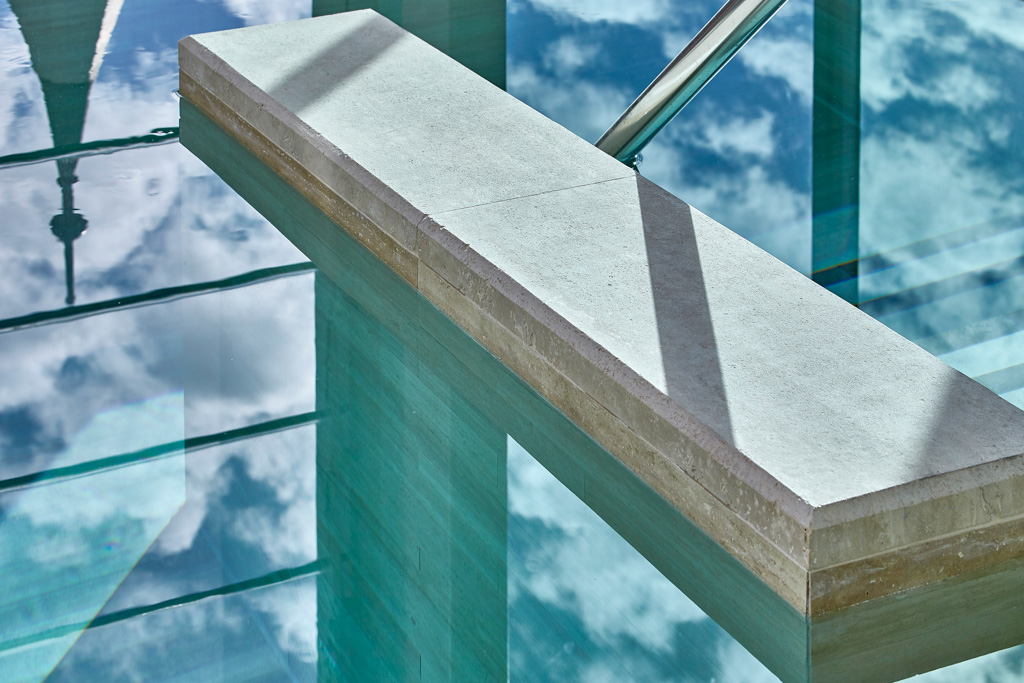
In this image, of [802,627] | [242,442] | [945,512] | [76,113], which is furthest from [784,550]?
[76,113]

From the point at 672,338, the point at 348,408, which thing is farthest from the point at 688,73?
the point at 348,408

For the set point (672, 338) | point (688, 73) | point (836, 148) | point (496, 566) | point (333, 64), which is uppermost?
point (333, 64)

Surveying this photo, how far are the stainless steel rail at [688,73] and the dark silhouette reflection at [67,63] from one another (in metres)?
1.73

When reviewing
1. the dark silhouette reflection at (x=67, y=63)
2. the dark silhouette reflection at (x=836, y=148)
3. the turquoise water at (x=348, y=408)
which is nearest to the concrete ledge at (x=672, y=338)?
the turquoise water at (x=348, y=408)

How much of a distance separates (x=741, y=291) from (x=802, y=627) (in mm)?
968

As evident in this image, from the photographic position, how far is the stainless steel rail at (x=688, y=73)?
3775 millimetres

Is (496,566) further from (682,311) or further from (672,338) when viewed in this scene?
(682,311)

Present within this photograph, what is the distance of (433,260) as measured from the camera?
360cm

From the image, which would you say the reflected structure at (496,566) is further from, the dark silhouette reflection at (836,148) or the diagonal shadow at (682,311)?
the dark silhouette reflection at (836,148)

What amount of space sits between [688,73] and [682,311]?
1073 millimetres

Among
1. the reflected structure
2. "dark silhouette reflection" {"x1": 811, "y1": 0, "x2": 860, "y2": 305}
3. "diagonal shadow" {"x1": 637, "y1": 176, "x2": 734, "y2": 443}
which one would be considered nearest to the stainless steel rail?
"diagonal shadow" {"x1": 637, "y1": 176, "x2": 734, "y2": 443}

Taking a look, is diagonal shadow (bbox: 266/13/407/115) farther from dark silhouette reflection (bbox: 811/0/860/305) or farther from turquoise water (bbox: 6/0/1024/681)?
dark silhouette reflection (bbox: 811/0/860/305)

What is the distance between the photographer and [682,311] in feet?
10.2

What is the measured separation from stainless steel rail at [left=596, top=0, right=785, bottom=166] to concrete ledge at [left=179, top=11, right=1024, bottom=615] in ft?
0.53
